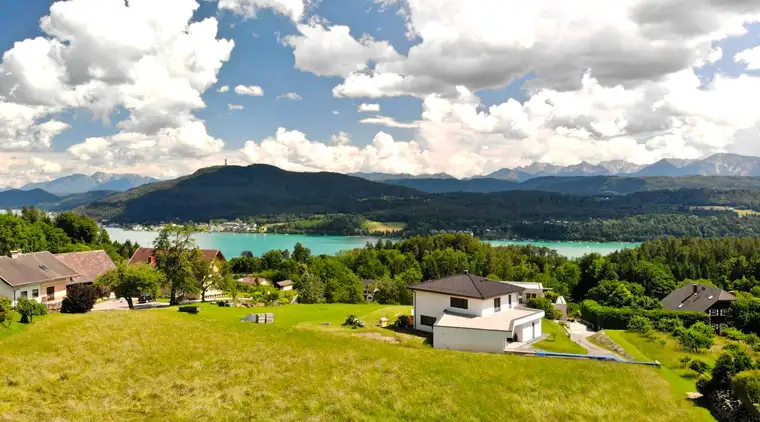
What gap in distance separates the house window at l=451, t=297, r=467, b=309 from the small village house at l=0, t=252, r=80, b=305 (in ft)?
105

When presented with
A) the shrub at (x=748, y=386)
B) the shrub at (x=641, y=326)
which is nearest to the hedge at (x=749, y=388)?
the shrub at (x=748, y=386)

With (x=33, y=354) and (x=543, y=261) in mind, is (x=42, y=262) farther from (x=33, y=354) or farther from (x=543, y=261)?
(x=543, y=261)

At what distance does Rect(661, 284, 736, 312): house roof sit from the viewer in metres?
57.9

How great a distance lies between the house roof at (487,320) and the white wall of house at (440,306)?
44 centimetres

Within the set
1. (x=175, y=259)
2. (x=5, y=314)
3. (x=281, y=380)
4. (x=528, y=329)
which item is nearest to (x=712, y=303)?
(x=528, y=329)

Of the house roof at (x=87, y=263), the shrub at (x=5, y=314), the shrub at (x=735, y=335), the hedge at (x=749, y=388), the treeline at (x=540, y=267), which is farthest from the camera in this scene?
the treeline at (x=540, y=267)

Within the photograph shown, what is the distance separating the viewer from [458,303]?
37969mm

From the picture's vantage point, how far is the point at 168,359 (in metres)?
26.0

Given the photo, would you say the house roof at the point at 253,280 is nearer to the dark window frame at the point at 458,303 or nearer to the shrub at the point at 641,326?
the dark window frame at the point at 458,303

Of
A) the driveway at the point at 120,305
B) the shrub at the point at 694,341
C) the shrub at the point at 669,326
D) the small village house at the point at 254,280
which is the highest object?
the driveway at the point at 120,305

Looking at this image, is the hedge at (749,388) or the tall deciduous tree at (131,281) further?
the tall deciduous tree at (131,281)

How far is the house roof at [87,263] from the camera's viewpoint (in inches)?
2018

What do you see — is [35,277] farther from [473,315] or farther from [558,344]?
[558,344]

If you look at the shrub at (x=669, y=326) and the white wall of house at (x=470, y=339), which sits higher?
the white wall of house at (x=470, y=339)
